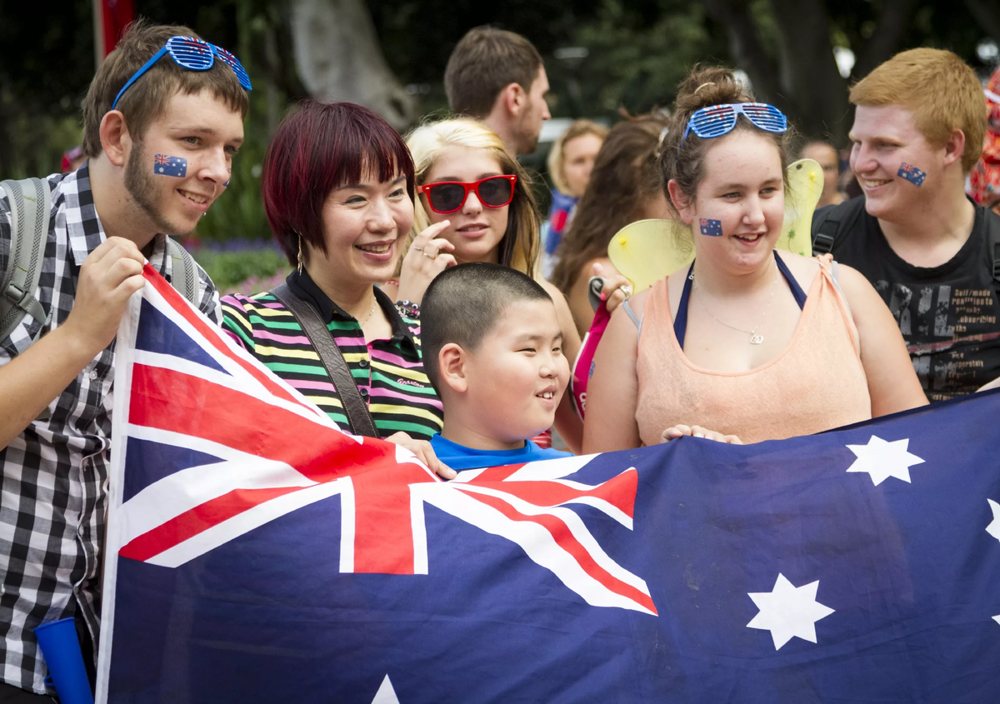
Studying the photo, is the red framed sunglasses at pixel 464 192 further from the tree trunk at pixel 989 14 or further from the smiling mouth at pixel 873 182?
the tree trunk at pixel 989 14

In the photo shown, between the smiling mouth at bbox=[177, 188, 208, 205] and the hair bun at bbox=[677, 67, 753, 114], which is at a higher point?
the hair bun at bbox=[677, 67, 753, 114]

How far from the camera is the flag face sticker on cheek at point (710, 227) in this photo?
300 cm

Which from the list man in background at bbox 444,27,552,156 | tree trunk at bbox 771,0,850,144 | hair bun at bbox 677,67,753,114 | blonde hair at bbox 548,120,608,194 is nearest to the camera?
hair bun at bbox 677,67,753,114

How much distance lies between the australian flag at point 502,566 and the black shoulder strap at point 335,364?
254mm

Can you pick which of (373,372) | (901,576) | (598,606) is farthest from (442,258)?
(901,576)

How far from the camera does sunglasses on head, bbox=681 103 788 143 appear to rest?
3.06 metres

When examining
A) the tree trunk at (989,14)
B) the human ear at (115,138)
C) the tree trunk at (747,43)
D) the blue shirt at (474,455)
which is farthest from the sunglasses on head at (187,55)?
the tree trunk at (989,14)

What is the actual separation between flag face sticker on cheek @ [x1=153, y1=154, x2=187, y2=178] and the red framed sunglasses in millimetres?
1443

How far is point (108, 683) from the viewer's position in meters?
2.28

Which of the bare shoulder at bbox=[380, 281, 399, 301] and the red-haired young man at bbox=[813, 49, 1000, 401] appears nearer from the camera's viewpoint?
the red-haired young man at bbox=[813, 49, 1000, 401]

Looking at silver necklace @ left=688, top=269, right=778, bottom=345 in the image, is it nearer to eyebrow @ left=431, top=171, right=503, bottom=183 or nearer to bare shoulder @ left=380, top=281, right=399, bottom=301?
eyebrow @ left=431, top=171, right=503, bottom=183

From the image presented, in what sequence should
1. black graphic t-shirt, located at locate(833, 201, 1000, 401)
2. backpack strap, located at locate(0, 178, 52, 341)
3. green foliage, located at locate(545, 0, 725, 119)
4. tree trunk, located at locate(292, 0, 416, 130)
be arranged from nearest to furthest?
backpack strap, located at locate(0, 178, 52, 341) < black graphic t-shirt, located at locate(833, 201, 1000, 401) < tree trunk, located at locate(292, 0, 416, 130) < green foliage, located at locate(545, 0, 725, 119)

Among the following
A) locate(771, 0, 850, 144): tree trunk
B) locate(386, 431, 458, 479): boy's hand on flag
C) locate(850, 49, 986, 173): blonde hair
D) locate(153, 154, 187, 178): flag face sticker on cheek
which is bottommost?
locate(386, 431, 458, 479): boy's hand on flag

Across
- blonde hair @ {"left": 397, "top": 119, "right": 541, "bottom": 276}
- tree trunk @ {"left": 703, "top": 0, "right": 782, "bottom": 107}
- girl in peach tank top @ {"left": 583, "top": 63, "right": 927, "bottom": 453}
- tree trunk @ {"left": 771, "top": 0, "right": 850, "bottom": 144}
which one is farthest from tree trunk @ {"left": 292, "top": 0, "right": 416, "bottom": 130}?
girl in peach tank top @ {"left": 583, "top": 63, "right": 927, "bottom": 453}
